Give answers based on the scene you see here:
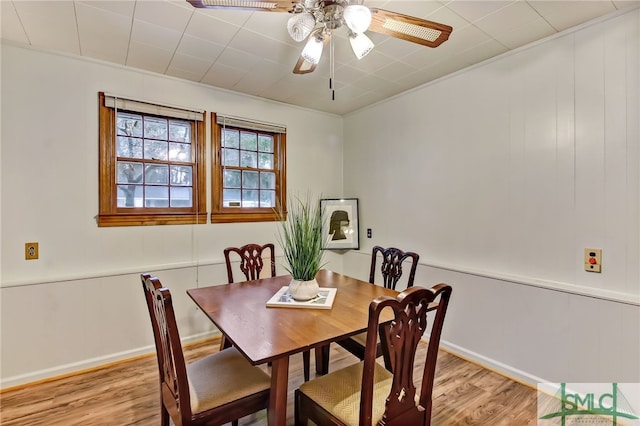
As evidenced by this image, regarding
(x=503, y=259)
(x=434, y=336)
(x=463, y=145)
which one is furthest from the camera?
(x=463, y=145)

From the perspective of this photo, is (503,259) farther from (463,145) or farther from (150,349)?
(150,349)

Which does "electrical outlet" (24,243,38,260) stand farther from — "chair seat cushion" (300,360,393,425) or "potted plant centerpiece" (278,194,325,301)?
"chair seat cushion" (300,360,393,425)

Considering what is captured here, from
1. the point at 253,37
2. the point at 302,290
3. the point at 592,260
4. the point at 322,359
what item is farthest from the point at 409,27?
the point at 322,359

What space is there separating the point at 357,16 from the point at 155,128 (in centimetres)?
232

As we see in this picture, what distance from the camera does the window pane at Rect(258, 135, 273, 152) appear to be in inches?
144

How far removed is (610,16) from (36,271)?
440 centimetres

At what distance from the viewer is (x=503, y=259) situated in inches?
102

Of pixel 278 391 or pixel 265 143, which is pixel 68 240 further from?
pixel 278 391

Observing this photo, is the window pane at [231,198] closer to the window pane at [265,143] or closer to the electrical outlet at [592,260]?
the window pane at [265,143]

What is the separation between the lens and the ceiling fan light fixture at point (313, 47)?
65.9 inches

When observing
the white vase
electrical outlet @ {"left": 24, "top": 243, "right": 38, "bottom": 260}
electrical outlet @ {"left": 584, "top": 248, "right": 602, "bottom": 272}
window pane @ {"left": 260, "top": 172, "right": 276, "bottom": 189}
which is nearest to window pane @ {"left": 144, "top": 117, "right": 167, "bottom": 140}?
window pane @ {"left": 260, "top": 172, "right": 276, "bottom": 189}

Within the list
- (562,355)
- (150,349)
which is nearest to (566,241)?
(562,355)

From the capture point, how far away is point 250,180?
3574 millimetres

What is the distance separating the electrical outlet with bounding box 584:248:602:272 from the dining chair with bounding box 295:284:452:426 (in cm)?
147
